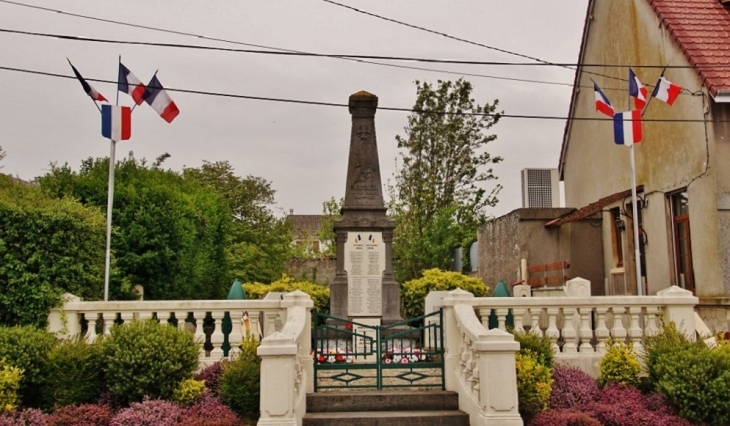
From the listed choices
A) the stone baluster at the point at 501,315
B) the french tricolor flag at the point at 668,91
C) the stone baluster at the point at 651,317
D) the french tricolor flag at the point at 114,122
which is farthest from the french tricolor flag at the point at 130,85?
the french tricolor flag at the point at 668,91

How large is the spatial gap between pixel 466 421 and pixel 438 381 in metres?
1.50

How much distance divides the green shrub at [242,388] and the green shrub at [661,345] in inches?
208

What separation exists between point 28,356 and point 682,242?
13111 millimetres

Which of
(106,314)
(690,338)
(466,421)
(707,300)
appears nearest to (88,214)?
(106,314)

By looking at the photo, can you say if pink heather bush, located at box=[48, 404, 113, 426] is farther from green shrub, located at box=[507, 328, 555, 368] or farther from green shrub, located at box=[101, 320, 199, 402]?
green shrub, located at box=[507, 328, 555, 368]

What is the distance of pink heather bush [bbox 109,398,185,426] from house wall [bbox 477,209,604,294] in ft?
42.9

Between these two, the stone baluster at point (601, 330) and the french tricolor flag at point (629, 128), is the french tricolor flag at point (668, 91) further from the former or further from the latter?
the stone baluster at point (601, 330)

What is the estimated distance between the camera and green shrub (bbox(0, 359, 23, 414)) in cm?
814

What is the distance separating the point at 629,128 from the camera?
13.9 metres

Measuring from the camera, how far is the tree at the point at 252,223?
29750 millimetres

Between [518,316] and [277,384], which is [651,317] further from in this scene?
[277,384]

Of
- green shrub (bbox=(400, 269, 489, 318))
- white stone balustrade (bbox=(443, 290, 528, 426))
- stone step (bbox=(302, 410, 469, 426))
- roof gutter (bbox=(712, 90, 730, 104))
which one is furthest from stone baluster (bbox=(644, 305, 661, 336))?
green shrub (bbox=(400, 269, 489, 318))

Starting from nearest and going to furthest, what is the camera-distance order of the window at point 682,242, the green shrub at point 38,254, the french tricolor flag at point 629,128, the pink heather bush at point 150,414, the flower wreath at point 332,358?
the pink heather bush at point 150,414 < the green shrub at point 38,254 < the flower wreath at point 332,358 < the french tricolor flag at point 629,128 < the window at point 682,242

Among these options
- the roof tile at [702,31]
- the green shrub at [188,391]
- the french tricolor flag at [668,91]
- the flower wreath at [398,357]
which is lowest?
the green shrub at [188,391]
